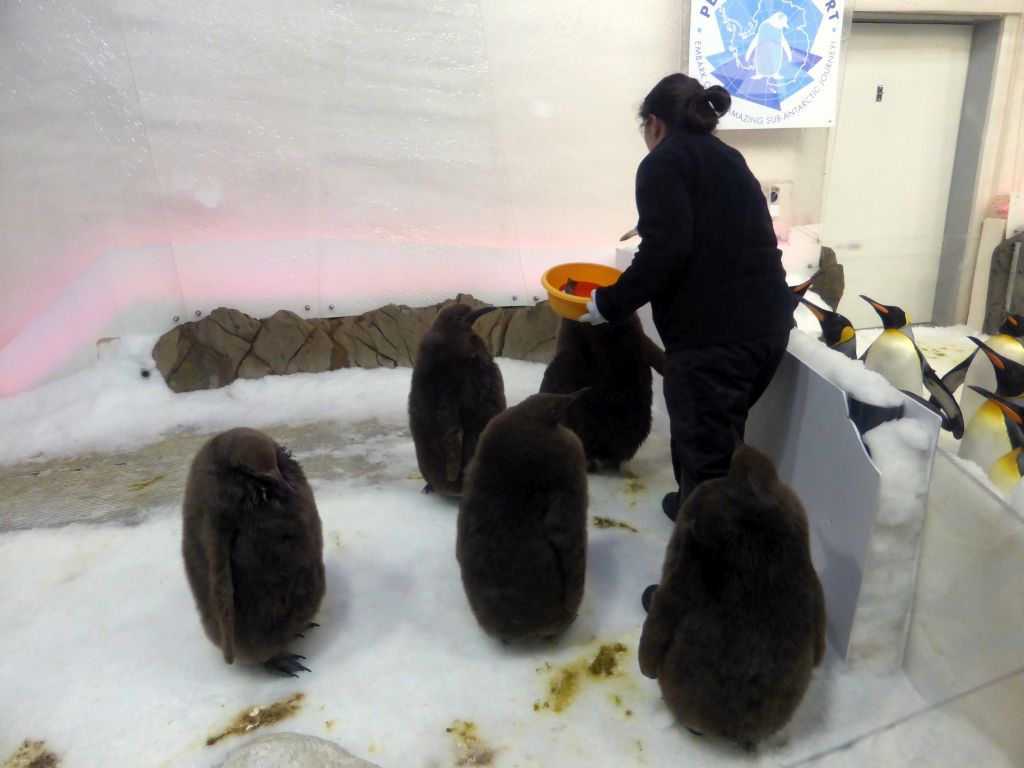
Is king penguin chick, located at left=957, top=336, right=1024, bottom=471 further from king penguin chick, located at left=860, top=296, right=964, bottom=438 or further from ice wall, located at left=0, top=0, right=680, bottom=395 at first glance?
ice wall, located at left=0, top=0, right=680, bottom=395

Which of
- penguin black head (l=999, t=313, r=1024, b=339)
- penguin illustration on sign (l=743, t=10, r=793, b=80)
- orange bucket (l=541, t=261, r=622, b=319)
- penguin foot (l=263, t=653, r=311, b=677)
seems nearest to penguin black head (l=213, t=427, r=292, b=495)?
penguin foot (l=263, t=653, r=311, b=677)

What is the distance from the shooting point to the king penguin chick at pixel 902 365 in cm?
297

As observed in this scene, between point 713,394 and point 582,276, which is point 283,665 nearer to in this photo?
point 713,394

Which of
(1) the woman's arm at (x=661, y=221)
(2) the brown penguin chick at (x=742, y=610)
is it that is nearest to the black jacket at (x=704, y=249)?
(1) the woman's arm at (x=661, y=221)

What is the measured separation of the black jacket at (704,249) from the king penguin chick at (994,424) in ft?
2.63

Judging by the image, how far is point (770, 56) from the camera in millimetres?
4211

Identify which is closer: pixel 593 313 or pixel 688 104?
pixel 688 104

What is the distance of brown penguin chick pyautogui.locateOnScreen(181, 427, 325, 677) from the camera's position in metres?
1.87

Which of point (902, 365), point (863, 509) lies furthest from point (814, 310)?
point (863, 509)

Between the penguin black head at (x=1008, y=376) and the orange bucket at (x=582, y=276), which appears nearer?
the penguin black head at (x=1008, y=376)

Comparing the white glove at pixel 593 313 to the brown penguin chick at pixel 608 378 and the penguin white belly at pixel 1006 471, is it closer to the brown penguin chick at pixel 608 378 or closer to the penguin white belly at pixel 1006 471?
the brown penguin chick at pixel 608 378

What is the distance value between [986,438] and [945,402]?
1.63ft

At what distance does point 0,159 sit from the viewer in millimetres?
3756

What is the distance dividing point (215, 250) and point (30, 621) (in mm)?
2309
